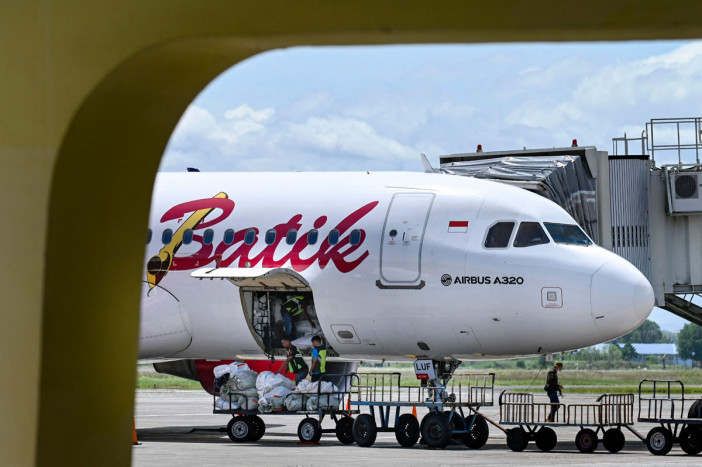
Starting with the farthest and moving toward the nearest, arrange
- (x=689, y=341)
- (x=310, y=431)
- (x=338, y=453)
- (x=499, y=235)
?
(x=689, y=341) → (x=310, y=431) → (x=499, y=235) → (x=338, y=453)

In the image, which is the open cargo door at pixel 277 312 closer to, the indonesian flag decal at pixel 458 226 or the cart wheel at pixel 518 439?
the indonesian flag decal at pixel 458 226

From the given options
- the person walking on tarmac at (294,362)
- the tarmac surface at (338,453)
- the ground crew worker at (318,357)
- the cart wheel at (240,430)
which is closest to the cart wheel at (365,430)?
the tarmac surface at (338,453)

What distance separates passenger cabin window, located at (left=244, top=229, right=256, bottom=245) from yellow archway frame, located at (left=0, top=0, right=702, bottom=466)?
12499 mm

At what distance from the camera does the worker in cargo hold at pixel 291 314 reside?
1710 centimetres

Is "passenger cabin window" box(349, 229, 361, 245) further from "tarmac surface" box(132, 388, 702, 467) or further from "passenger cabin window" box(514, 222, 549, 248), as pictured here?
"tarmac surface" box(132, 388, 702, 467)

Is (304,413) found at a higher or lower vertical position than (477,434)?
higher

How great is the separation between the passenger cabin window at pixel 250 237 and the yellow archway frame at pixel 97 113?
1250 cm

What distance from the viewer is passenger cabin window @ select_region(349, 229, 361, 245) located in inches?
647

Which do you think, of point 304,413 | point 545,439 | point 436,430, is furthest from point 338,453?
point 545,439

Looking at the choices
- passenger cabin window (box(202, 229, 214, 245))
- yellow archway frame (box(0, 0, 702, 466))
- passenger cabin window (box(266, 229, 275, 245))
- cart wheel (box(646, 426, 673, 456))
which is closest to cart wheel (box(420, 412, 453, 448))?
cart wheel (box(646, 426, 673, 456))

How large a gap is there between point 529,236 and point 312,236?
3.35 metres

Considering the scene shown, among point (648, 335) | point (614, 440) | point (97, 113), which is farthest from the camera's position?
point (648, 335)

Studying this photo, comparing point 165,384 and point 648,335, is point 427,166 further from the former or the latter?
point 648,335

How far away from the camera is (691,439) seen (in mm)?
16125
